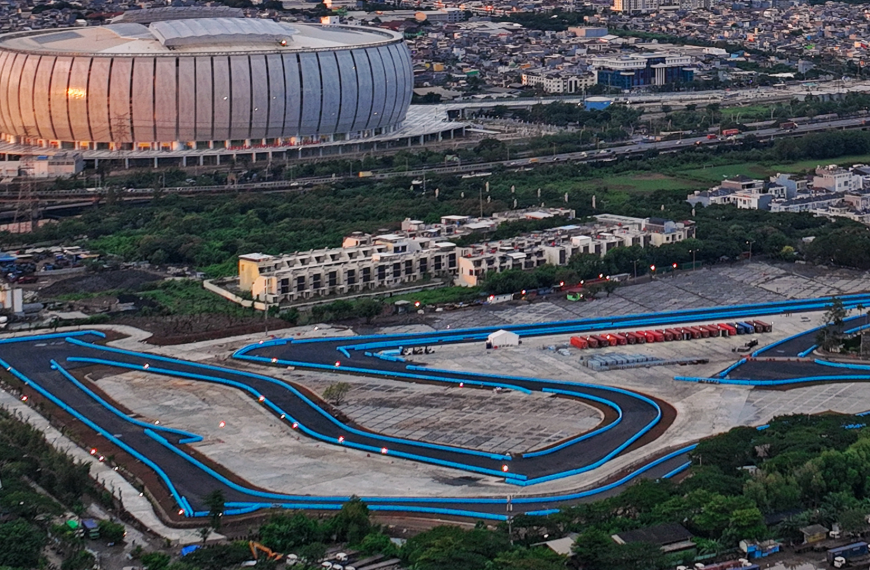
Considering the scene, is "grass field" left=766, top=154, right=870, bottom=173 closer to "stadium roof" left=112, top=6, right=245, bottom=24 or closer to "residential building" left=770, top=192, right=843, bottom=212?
"residential building" left=770, top=192, right=843, bottom=212

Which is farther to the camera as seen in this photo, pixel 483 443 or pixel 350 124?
pixel 350 124

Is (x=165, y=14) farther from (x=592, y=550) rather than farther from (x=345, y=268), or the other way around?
(x=592, y=550)

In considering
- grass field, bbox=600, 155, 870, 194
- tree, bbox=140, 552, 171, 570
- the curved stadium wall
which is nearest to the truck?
tree, bbox=140, 552, 171, 570

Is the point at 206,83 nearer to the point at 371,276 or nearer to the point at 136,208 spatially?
the point at 136,208

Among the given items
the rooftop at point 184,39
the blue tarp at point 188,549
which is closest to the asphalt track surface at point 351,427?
the blue tarp at point 188,549

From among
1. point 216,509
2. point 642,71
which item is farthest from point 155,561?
point 642,71

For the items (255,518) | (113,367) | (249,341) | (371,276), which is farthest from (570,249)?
(255,518)
